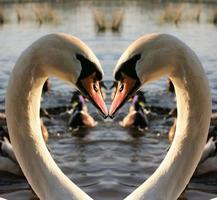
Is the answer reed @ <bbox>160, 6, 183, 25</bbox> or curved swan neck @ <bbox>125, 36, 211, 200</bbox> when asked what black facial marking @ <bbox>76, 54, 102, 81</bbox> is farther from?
reed @ <bbox>160, 6, 183, 25</bbox>

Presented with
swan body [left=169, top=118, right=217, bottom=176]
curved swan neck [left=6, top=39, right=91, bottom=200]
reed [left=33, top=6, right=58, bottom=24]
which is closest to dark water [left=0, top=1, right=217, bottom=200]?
swan body [left=169, top=118, right=217, bottom=176]

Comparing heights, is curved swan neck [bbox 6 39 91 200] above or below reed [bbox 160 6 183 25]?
above

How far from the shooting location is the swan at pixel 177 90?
328 centimetres

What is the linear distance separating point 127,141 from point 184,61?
29.2 feet

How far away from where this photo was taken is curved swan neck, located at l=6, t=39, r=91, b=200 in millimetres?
3449

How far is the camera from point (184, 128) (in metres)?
3.62

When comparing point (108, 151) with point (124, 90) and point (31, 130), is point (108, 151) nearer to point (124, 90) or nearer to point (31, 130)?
point (31, 130)

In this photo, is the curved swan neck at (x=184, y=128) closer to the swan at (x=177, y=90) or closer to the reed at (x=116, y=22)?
the swan at (x=177, y=90)

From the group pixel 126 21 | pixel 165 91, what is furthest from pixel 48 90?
pixel 126 21

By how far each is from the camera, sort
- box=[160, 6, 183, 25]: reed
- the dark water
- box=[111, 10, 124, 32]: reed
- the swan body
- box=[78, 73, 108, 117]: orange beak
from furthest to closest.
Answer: box=[160, 6, 183, 25]: reed, box=[111, 10, 124, 32]: reed, the swan body, the dark water, box=[78, 73, 108, 117]: orange beak

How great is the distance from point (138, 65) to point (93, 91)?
294mm

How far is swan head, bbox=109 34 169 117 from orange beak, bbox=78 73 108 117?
0.06 metres

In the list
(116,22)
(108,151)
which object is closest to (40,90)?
(108,151)

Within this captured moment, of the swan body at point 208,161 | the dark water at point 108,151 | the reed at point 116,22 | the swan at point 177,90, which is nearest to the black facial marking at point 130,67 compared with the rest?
the swan at point 177,90
